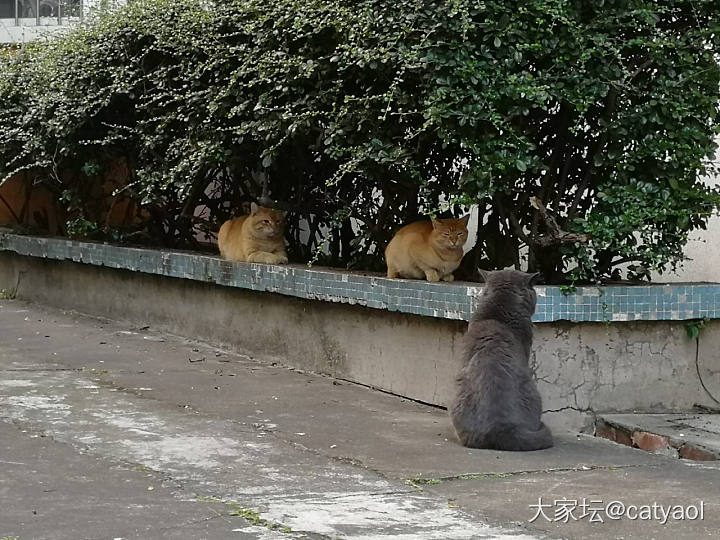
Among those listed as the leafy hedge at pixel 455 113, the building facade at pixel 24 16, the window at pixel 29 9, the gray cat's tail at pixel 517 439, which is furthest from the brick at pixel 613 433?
the window at pixel 29 9

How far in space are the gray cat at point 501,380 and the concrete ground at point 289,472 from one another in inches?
4.7

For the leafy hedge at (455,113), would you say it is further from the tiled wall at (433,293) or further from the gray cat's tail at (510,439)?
the gray cat's tail at (510,439)

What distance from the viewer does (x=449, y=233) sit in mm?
8383

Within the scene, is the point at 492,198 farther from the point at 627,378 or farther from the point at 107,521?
the point at 107,521

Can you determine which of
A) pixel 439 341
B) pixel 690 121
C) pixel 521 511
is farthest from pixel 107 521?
pixel 690 121

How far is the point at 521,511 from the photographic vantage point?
218 inches

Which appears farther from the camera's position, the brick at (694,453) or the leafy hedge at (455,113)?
the leafy hedge at (455,113)

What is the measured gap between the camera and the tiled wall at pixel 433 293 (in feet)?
24.6

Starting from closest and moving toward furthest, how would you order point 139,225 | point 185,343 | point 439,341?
point 439,341 → point 185,343 → point 139,225

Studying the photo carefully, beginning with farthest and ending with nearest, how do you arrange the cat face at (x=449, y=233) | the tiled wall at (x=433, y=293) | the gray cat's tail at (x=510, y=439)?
the cat face at (x=449, y=233) → the tiled wall at (x=433, y=293) → the gray cat's tail at (x=510, y=439)

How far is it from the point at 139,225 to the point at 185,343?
2272mm

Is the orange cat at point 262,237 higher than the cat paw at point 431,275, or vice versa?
the orange cat at point 262,237

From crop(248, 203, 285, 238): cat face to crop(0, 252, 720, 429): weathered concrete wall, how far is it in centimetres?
57

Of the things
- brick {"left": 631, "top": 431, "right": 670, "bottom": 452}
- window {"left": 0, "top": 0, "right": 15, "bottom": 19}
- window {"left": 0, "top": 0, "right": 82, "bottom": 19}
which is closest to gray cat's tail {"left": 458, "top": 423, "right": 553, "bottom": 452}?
brick {"left": 631, "top": 431, "right": 670, "bottom": 452}
